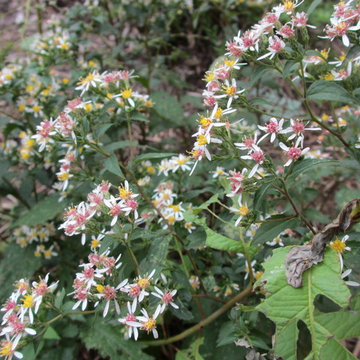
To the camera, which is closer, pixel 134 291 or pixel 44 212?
pixel 134 291

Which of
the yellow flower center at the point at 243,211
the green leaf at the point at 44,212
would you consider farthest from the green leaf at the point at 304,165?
the green leaf at the point at 44,212

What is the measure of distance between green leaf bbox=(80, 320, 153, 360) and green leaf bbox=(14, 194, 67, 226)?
837mm

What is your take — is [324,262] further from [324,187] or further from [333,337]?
[324,187]

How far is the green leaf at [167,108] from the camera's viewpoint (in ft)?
12.3

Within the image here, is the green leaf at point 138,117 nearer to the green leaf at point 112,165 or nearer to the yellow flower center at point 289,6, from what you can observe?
the green leaf at point 112,165

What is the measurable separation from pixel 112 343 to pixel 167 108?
2209 millimetres

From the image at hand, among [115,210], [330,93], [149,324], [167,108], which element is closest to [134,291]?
[149,324]

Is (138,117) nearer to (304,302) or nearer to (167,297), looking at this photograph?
(167,297)

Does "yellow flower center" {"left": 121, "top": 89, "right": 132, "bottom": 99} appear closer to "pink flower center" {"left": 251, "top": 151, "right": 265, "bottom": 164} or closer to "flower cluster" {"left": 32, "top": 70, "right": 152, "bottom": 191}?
"flower cluster" {"left": 32, "top": 70, "right": 152, "bottom": 191}

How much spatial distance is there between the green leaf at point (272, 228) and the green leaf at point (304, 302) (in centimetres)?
13

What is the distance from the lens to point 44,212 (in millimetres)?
2910

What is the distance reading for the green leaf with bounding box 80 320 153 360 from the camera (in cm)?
240

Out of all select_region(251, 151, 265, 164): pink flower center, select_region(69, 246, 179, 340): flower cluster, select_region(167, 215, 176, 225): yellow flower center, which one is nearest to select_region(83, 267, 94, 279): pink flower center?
select_region(69, 246, 179, 340): flower cluster

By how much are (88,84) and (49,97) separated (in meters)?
0.83
